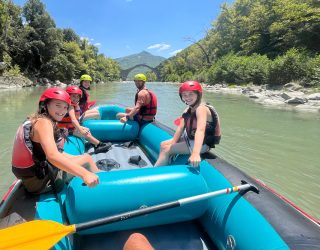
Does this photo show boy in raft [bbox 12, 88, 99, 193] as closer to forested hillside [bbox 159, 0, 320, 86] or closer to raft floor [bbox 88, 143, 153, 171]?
raft floor [bbox 88, 143, 153, 171]

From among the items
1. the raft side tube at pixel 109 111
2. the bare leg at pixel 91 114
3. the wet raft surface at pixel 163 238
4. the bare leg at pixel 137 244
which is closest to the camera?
the bare leg at pixel 137 244

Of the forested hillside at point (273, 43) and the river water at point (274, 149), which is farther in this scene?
the forested hillside at point (273, 43)

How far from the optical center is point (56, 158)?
2.05 metres

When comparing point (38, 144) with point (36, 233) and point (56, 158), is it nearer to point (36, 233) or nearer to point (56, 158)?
point (56, 158)

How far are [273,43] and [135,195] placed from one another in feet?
101

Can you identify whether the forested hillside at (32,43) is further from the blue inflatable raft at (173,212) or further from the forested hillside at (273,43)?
the blue inflatable raft at (173,212)

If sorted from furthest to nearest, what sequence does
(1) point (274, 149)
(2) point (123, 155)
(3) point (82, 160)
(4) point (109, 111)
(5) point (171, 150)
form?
(4) point (109, 111) < (1) point (274, 149) < (2) point (123, 155) < (5) point (171, 150) < (3) point (82, 160)

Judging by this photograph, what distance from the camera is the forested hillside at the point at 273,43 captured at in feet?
59.3

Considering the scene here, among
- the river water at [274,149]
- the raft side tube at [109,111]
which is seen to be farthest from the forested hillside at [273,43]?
the raft side tube at [109,111]

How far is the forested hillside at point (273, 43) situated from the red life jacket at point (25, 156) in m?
16.6

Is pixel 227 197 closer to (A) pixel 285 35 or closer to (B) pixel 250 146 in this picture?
(B) pixel 250 146

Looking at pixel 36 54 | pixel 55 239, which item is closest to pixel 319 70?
pixel 55 239

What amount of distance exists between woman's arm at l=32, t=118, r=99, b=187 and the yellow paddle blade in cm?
36

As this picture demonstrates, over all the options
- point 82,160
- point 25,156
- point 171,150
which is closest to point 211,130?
point 171,150
